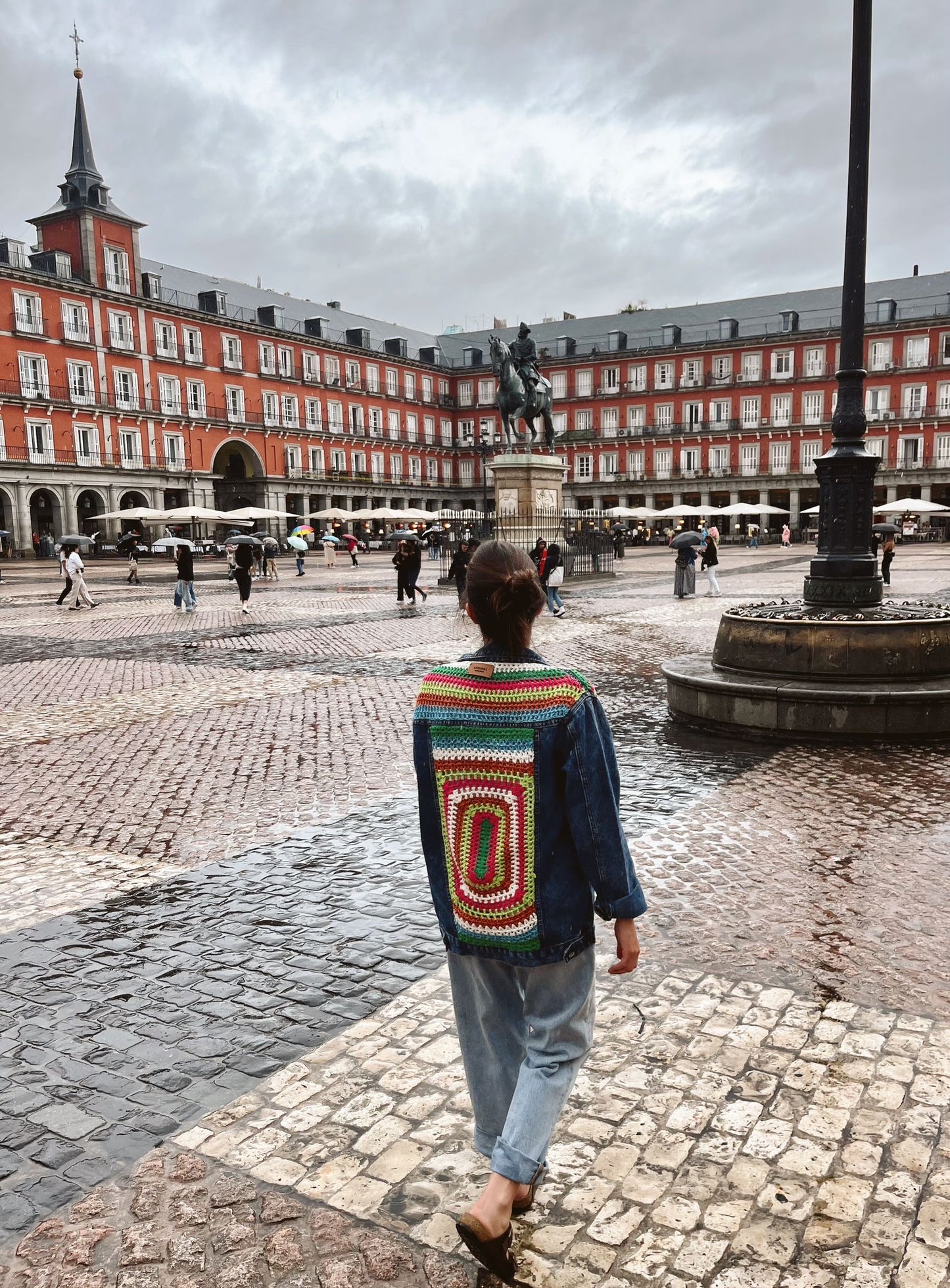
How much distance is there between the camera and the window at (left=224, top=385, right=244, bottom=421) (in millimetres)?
49500

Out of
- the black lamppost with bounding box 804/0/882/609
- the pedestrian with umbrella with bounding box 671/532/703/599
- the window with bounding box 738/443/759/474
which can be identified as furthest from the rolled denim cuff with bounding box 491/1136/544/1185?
the window with bounding box 738/443/759/474

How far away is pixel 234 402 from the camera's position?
4991 cm

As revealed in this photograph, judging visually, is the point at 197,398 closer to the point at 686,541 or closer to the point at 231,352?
the point at 231,352

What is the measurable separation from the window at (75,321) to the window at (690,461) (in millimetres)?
33924

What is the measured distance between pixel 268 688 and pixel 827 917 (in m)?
6.87

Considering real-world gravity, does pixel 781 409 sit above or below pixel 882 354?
below

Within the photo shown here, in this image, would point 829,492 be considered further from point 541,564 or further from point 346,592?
point 346,592

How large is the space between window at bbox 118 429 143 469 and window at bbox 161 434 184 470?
1.39 meters

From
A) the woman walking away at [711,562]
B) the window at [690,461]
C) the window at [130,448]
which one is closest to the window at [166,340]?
the window at [130,448]

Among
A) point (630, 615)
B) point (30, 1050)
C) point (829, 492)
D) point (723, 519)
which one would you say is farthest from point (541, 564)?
point (723, 519)

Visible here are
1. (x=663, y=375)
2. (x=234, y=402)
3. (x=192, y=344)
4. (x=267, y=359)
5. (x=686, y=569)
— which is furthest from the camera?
(x=663, y=375)

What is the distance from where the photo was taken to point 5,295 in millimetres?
38969

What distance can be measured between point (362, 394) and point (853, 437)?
5306cm

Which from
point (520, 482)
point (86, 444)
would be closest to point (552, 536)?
point (520, 482)
